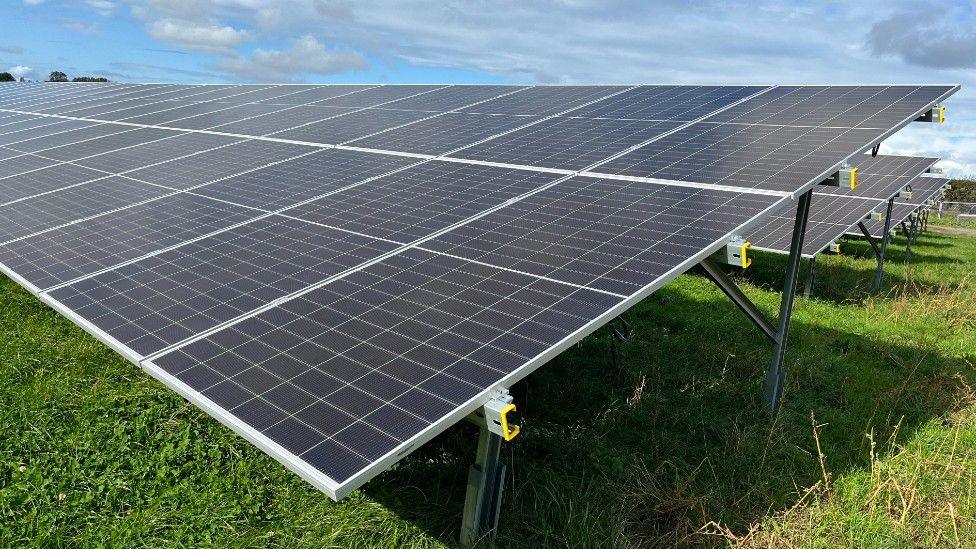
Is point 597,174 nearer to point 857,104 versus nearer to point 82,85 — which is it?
point 857,104

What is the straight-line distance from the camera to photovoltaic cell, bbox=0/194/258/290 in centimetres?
786

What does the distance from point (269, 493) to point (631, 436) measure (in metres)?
4.15

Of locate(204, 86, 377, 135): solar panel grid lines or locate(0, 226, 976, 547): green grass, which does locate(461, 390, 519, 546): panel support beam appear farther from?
locate(204, 86, 377, 135): solar panel grid lines

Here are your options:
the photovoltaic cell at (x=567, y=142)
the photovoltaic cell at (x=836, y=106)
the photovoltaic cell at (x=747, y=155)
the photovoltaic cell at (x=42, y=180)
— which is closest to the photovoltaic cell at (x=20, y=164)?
the photovoltaic cell at (x=42, y=180)

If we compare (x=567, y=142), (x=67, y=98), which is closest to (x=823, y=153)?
(x=567, y=142)

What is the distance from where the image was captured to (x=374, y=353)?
17.9ft

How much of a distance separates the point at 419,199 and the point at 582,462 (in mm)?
3631

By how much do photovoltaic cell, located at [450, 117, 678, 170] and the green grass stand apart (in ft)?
10.0

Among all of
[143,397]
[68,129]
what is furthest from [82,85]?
[143,397]

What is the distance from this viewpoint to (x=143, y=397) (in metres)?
9.15

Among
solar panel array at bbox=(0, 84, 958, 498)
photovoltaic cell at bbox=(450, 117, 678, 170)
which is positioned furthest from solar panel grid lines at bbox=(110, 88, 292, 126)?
photovoltaic cell at bbox=(450, 117, 678, 170)

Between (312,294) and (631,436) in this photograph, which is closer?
(312,294)

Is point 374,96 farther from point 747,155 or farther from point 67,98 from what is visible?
point 67,98

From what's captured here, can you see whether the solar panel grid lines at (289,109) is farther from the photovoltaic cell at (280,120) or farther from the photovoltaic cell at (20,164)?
the photovoltaic cell at (20,164)
